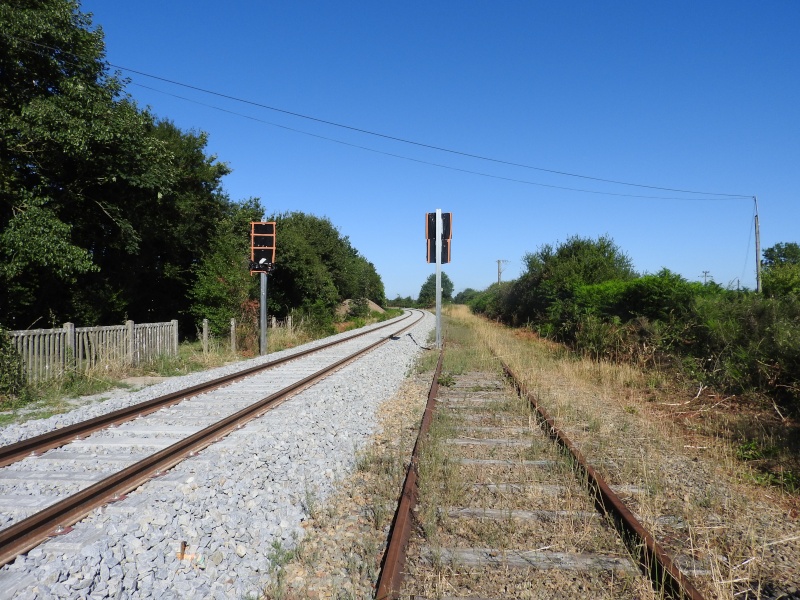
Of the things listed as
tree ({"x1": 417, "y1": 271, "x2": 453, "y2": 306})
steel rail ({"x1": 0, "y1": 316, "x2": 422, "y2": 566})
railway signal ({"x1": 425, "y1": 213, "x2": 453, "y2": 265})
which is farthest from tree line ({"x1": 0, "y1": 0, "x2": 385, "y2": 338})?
tree ({"x1": 417, "y1": 271, "x2": 453, "y2": 306})

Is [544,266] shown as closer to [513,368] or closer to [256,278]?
[256,278]

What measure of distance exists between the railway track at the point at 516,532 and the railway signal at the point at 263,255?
13621 mm

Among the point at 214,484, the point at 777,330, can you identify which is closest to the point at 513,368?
the point at 777,330

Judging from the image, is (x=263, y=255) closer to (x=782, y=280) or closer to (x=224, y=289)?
(x=224, y=289)

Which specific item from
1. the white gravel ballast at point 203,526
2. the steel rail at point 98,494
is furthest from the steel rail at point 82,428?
the steel rail at point 98,494

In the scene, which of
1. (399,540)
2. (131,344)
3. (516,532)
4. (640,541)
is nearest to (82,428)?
(399,540)

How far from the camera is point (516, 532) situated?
416 cm

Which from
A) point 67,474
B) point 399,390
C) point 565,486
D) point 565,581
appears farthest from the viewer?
point 399,390

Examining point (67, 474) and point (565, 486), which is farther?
point (67, 474)

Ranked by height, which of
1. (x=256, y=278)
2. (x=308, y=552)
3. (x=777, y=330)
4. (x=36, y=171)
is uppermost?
(x=36, y=171)

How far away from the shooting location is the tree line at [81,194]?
42.4 feet

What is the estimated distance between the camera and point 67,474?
5.50m

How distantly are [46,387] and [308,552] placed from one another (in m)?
8.75

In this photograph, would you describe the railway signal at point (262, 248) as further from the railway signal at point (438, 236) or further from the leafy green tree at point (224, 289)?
the railway signal at point (438, 236)
